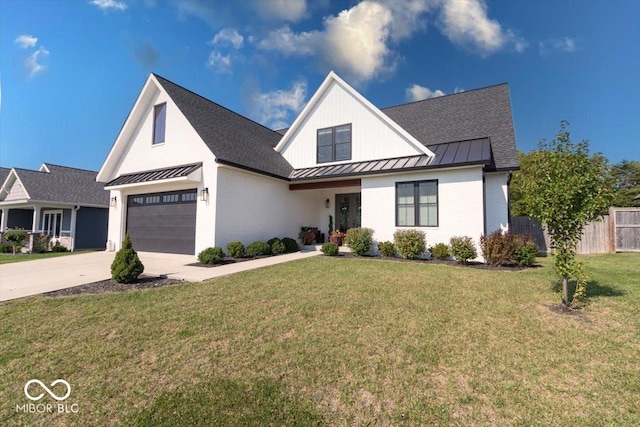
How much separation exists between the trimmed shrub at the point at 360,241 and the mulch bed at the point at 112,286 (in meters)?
6.91

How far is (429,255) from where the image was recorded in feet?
38.7

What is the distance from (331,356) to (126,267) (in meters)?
6.76

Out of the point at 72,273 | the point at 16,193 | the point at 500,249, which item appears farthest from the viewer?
the point at 16,193

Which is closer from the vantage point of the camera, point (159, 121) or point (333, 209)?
point (159, 121)

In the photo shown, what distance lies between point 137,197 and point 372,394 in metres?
16.6

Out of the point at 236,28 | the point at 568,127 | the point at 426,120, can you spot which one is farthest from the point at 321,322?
the point at 236,28

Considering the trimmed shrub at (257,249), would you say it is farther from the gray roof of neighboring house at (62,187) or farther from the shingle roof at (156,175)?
the gray roof of neighboring house at (62,187)

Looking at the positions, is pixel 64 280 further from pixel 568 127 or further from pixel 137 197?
pixel 568 127

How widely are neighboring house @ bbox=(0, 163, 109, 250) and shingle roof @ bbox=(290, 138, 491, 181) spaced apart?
1737 centimetres

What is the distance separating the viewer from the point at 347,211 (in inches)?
681

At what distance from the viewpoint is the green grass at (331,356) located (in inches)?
117

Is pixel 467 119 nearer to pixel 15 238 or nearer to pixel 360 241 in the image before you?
pixel 360 241

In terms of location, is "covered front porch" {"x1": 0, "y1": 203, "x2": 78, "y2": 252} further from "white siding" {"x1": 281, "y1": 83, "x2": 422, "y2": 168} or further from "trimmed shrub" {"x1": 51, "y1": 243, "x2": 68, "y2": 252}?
"white siding" {"x1": 281, "y1": 83, "x2": 422, "y2": 168}

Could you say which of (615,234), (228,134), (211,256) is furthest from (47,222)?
(615,234)
